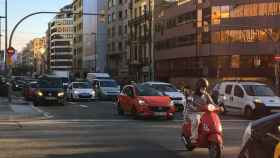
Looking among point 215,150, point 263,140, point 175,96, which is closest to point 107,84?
point 175,96

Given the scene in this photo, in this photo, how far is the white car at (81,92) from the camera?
47.2 metres

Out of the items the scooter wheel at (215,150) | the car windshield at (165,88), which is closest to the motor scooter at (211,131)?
the scooter wheel at (215,150)

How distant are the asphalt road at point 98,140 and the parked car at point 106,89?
27.1m

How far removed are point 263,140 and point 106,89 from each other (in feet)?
142

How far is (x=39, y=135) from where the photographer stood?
58.2 ft

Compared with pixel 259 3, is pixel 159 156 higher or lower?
lower

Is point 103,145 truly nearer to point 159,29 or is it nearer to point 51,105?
point 51,105

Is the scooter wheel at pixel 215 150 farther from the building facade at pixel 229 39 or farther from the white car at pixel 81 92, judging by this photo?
the building facade at pixel 229 39

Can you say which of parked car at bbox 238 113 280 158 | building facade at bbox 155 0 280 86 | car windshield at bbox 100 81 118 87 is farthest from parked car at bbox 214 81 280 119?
building facade at bbox 155 0 280 86

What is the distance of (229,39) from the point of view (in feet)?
249

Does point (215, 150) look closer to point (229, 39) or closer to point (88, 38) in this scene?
point (229, 39)

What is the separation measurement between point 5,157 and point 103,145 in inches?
117

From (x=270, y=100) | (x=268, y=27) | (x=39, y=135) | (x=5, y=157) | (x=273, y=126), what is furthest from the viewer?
(x=268, y=27)

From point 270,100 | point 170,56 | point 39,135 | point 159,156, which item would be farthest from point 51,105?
point 170,56
